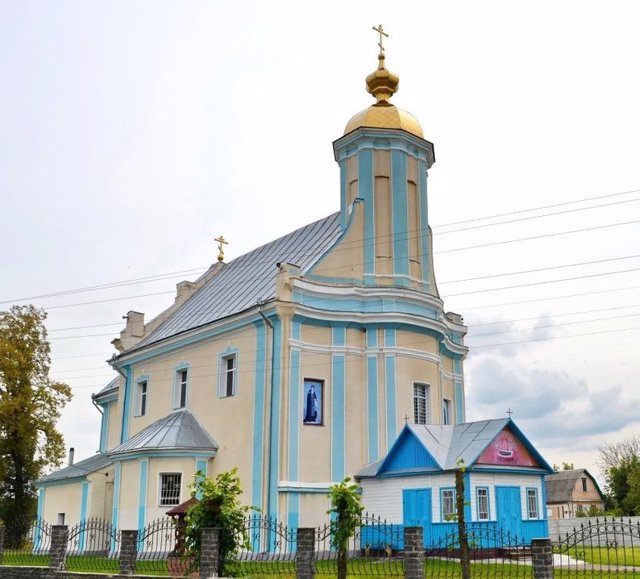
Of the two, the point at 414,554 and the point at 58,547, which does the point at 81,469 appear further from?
the point at 414,554

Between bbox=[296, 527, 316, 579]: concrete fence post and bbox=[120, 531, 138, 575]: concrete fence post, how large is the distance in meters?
3.65

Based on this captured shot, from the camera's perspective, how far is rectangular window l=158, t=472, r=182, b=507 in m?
25.1

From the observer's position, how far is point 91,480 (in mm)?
29984

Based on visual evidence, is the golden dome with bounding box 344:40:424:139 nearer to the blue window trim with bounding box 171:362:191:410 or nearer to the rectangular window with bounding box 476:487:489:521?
the blue window trim with bounding box 171:362:191:410

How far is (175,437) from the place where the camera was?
84.7 ft

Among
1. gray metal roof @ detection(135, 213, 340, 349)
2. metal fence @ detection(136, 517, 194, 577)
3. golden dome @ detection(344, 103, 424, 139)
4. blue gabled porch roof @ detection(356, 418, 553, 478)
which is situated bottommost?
metal fence @ detection(136, 517, 194, 577)

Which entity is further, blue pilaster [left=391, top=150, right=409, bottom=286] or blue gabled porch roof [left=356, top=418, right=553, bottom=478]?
blue pilaster [left=391, top=150, right=409, bottom=286]

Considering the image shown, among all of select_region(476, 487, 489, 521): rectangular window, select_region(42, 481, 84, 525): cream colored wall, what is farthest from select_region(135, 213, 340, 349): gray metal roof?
select_region(476, 487, 489, 521): rectangular window

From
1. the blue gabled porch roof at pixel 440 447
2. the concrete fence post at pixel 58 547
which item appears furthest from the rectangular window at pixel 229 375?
the concrete fence post at pixel 58 547

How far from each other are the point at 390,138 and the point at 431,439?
407 inches

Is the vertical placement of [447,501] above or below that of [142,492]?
below

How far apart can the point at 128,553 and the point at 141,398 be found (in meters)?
15.4

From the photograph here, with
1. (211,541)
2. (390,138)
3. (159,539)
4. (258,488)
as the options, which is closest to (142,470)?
(159,539)

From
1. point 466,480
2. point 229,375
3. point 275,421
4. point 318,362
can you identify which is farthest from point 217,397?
point 466,480
